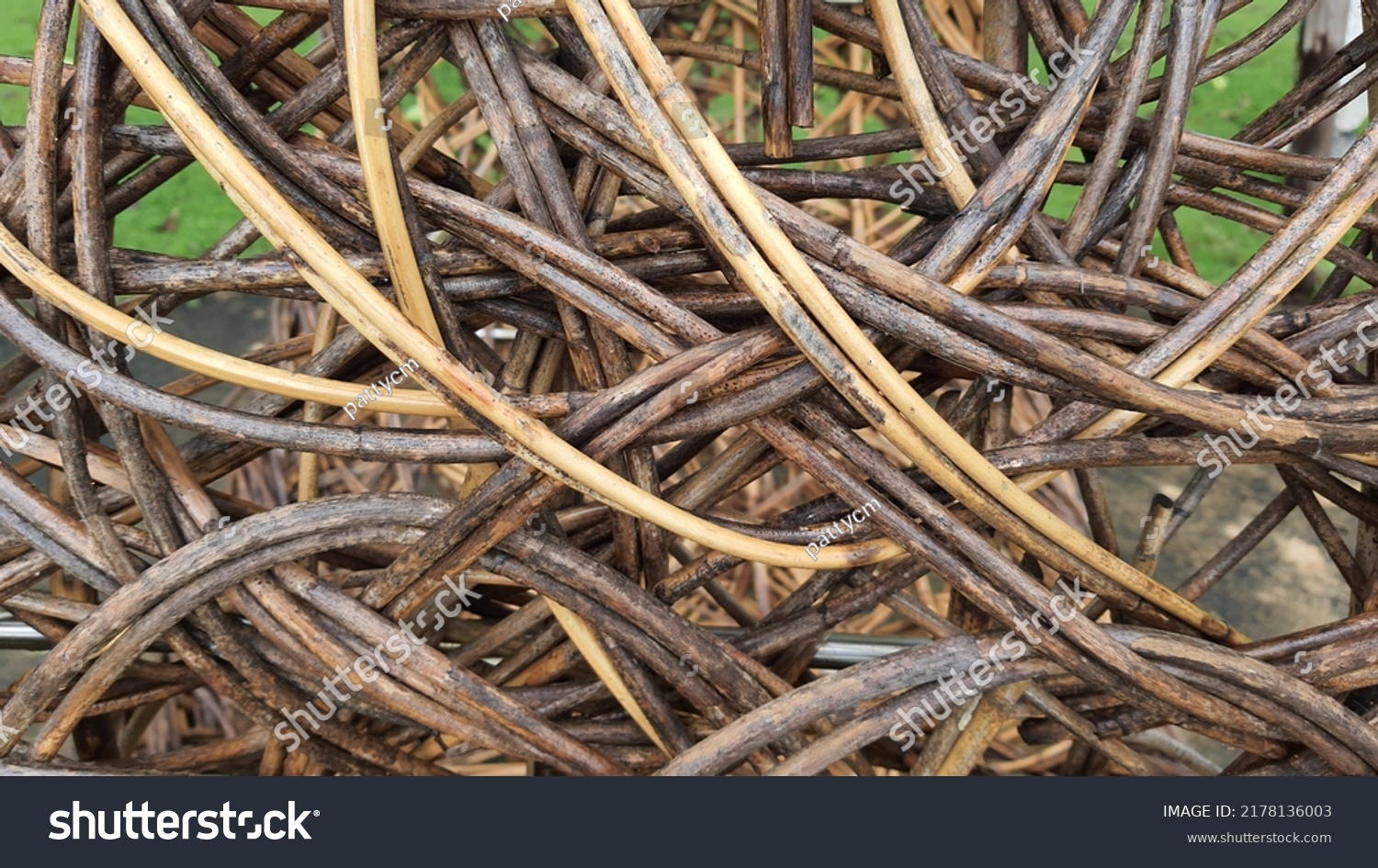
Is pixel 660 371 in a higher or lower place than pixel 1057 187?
lower

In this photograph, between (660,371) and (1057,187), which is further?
(1057,187)

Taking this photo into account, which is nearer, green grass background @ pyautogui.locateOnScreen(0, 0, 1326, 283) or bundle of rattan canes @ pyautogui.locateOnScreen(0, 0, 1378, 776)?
bundle of rattan canes @ pyautogui.locateOnScreen(0, 0, 1378, 776)

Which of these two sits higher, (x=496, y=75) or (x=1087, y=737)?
(x=496, y=75)

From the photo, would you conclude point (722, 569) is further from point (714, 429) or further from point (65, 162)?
point (65, 162)

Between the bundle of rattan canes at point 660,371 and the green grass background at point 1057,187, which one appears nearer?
the bundle of rattan canes at point 660,371

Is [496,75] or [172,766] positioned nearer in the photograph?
[496,75]

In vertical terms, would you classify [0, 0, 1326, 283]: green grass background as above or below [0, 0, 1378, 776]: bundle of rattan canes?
above

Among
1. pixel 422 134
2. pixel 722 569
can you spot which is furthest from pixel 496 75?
pixel 722 569

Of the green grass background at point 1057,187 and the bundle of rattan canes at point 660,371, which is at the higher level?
the green grass background at point 1057,187
